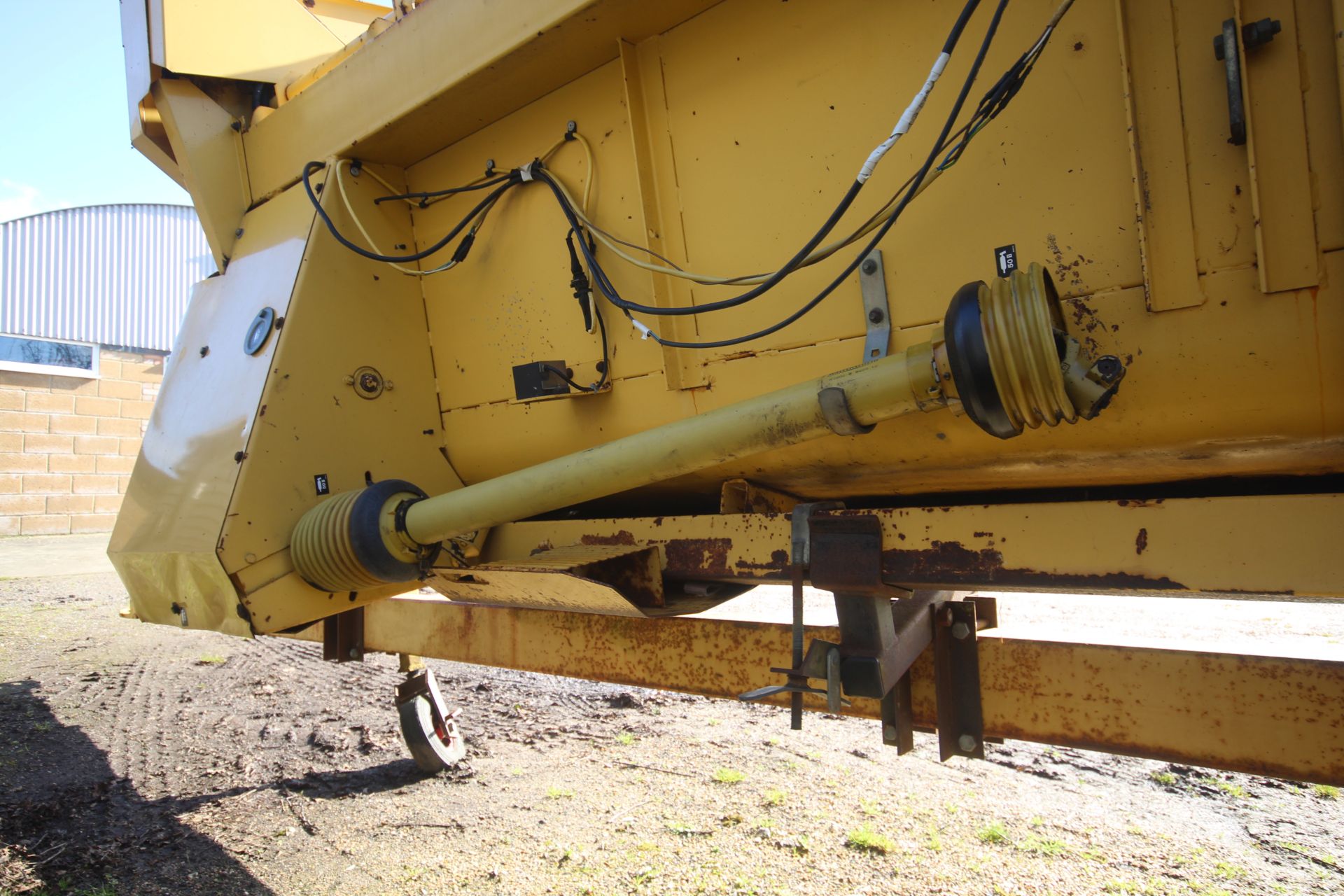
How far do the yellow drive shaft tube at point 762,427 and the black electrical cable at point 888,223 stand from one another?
0.18 m

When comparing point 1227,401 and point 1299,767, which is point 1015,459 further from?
point 1299,767

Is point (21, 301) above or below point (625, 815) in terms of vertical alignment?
above

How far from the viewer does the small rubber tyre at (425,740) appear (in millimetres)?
3377

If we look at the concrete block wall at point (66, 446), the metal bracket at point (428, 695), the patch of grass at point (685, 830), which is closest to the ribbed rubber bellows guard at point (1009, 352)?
the patch of grass at point (685, 830)

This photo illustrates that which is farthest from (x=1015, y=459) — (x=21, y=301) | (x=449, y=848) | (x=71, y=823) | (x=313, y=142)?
(x=21, y=301)

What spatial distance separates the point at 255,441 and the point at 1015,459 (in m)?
1.72

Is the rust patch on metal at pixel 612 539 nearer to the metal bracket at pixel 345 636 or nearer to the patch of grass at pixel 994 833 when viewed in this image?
the metal bracket at pixel 345 636

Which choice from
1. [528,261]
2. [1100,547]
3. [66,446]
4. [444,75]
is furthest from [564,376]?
[66,446]

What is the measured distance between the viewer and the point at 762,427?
1430 millimetres

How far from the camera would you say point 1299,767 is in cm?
127

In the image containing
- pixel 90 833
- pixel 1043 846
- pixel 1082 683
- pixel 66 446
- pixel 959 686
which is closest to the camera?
pixel 1082 683

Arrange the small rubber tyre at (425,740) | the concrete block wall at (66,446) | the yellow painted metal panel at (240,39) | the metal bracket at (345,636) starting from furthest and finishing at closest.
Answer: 1. the concrete block wall at (66,446)
2. the small rubber tyre at (425,740)
3. the metal bracket at (345,636)
4. the yellow painted metal panel at (240,39)

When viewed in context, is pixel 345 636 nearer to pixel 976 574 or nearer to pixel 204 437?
pixel 204 437

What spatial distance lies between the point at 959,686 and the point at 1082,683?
22cm
